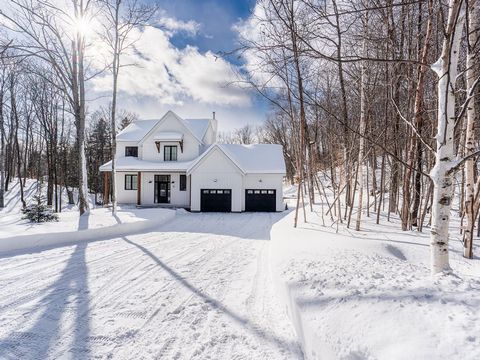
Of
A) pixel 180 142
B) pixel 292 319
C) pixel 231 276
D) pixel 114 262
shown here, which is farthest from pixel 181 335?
pixel 180 142

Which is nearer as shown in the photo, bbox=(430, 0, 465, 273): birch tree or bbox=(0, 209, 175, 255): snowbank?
bbox=(430, 0, 465, 273): birch tree

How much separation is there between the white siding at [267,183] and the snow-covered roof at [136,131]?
383 inches

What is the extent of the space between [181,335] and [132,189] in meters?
17.3

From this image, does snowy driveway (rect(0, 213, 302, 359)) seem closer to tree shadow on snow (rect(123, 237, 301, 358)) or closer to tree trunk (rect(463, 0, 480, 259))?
tree shadow on snow (rect(123, 237, 301, 358))

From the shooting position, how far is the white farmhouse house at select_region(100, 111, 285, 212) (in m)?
16.7

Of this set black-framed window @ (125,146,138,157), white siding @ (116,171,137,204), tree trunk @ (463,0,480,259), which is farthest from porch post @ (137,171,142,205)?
tree trunk @ (463,0,480,259)

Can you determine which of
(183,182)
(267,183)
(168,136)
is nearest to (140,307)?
(267,183)

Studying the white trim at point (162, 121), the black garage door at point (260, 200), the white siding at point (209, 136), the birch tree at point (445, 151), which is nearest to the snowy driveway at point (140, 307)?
the birch tree at point (445, 151)

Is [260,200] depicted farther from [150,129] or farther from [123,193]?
A: [123,193]

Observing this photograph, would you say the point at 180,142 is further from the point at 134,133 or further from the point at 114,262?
the point at 114,262

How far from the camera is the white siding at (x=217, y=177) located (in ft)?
54.7

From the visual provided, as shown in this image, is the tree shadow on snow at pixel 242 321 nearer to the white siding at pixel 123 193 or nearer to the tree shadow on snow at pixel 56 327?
the tree shadow on snow at pixel 56 327

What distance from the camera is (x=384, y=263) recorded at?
12.8 feet

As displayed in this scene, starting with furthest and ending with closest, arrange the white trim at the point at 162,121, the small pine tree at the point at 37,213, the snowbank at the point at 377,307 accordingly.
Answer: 1. the white trim at the point at 162,121
2. the small pine tree at the point at 37,213
3. the snowbank at the point at 377,307
